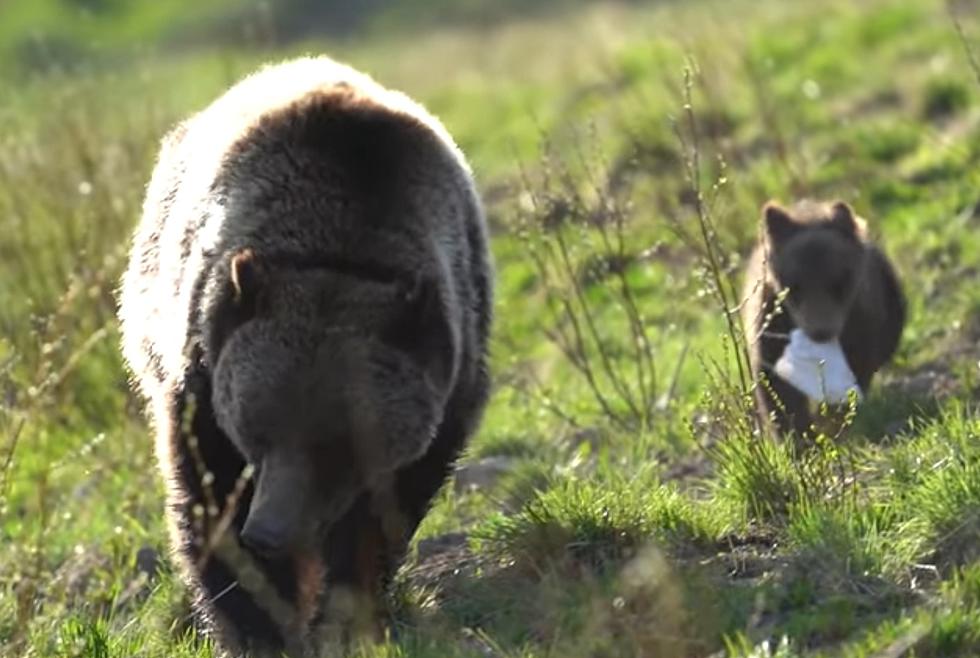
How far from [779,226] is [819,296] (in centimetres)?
50

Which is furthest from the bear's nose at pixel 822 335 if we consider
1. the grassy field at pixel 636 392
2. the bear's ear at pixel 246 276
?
the bear's ear at pixel 246 276

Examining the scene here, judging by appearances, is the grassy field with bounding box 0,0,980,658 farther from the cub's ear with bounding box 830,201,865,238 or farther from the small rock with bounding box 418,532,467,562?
the cub's ear with bounding box 830,201,865,238

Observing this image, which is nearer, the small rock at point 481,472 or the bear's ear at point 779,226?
the bear's ear at point 779,226

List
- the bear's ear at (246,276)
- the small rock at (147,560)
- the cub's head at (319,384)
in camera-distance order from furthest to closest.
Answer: the small rock at (147,560), the bear's ear at (246,276), the cub's head at (319,384)

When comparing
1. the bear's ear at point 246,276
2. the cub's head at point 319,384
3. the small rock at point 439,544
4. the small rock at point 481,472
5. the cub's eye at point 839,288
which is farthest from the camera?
the small rock at point 481,472

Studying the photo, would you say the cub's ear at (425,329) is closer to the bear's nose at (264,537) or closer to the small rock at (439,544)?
the bear's nose at (264,537)

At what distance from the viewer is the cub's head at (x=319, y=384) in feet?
19.9

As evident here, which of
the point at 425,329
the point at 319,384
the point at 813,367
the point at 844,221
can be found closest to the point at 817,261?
the point at 844,221

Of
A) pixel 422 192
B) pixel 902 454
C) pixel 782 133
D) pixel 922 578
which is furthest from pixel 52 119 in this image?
pixel 922 578

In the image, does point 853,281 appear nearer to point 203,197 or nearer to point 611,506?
point 611,506

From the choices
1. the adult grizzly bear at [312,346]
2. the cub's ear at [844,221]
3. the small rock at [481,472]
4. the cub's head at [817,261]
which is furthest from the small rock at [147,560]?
the cub's ear at [844,221]

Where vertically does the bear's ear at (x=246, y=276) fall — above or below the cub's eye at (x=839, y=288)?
above

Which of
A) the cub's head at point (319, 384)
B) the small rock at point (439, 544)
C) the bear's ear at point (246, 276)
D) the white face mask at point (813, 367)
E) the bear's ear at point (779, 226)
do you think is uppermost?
the bear's ear at point (246, 276)

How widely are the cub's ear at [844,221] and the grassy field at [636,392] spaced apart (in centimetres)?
50
